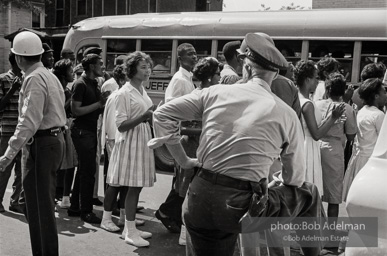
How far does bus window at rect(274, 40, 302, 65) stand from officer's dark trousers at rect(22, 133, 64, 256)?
599 centimetres

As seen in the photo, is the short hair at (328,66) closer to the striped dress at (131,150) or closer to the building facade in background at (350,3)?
the striped dress at (131,150)

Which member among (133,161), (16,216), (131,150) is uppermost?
(131,150)

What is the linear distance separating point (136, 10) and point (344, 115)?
23452mm

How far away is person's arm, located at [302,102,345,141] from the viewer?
494 cm

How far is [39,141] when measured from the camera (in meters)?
4.29

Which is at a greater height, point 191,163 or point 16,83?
point 16,83

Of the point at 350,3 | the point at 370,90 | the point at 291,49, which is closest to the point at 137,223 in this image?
the point at 370,90

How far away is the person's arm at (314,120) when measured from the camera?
494cm

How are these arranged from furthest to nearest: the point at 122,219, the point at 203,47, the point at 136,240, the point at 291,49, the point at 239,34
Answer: the point at 203,47 < the point at 239,34 < the point at 291,49 < the point at 122,219 < the point at 136,240

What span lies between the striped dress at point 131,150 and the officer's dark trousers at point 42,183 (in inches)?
44.7

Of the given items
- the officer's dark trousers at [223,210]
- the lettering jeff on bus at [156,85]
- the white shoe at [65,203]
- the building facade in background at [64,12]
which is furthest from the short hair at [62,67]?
the building facade in background at [64,12]

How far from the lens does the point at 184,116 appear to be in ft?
10.2

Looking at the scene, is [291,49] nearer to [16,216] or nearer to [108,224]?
[108,224]

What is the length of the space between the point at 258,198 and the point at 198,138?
2.26m
